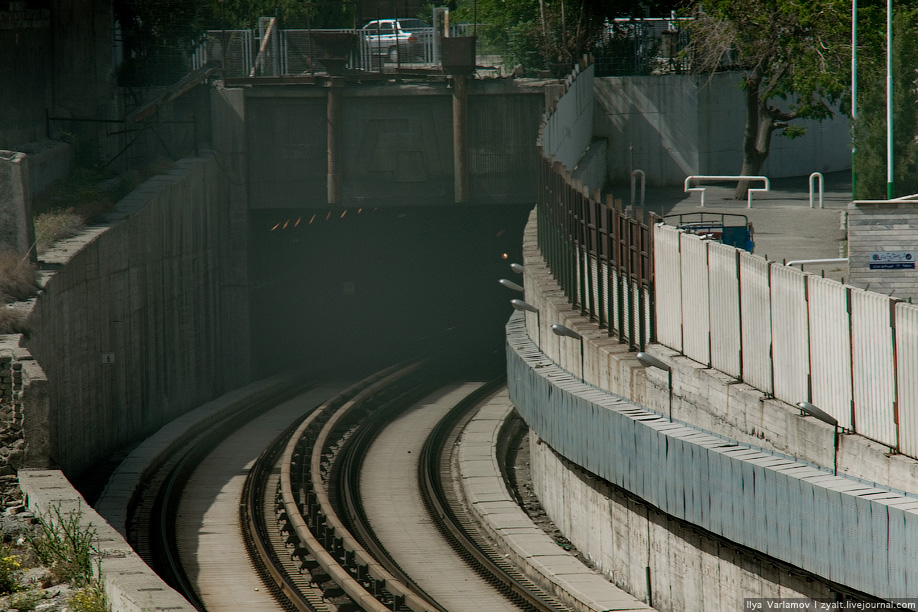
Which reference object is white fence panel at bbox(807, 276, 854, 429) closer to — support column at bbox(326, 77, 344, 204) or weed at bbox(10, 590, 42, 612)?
weed at bbox(10, 590, 42, 612)

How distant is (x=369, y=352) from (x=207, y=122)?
988 cm

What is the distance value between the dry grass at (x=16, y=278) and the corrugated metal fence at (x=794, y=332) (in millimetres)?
12957

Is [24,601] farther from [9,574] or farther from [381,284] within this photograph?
[381,284]

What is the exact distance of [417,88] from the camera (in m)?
38.7

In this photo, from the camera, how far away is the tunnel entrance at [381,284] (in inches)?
1655

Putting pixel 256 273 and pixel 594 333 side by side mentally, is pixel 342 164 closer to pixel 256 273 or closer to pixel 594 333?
pixel 256 273

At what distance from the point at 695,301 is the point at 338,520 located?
8192mm

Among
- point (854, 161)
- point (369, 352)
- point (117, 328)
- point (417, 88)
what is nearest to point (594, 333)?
point (854, 161)

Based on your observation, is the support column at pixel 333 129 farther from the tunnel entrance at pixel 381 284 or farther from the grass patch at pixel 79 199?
the grass patch at pixel 79 199

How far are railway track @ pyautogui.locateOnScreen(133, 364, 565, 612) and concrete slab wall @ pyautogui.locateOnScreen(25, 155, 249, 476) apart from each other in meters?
2.38

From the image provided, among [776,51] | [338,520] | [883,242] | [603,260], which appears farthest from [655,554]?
[776,51]

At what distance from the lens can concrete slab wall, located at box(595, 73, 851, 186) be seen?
39.7 meters

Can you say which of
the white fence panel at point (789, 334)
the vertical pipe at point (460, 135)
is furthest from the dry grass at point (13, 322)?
the vertical pipe at point (460, 135)

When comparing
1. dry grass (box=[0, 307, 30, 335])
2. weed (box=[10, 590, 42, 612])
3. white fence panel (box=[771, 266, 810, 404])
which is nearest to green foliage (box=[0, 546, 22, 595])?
weed (box=[10, 590, 42, 612])
